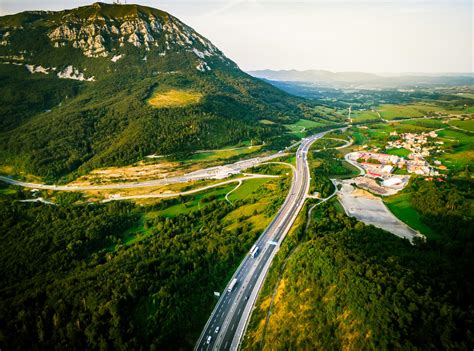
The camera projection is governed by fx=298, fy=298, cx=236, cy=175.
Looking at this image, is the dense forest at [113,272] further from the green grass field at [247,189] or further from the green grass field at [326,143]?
the green grass field at [326,143]

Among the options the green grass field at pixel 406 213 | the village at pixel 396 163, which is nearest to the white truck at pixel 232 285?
the green grass field at pixel 406 213

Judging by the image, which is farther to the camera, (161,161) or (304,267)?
(161,161)

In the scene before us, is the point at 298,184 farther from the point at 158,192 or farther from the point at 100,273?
the point at 100,273

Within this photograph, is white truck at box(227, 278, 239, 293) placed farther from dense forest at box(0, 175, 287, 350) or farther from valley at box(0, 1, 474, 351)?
dense forest at box(0, 175, 287, 350)

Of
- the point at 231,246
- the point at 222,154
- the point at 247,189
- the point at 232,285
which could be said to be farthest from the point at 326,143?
the point at 232,285

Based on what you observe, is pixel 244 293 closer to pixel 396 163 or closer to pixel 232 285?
pixel 232 285

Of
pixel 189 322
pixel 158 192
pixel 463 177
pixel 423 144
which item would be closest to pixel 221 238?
pixel 189 322

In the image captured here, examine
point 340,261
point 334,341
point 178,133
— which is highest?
point 178,133
